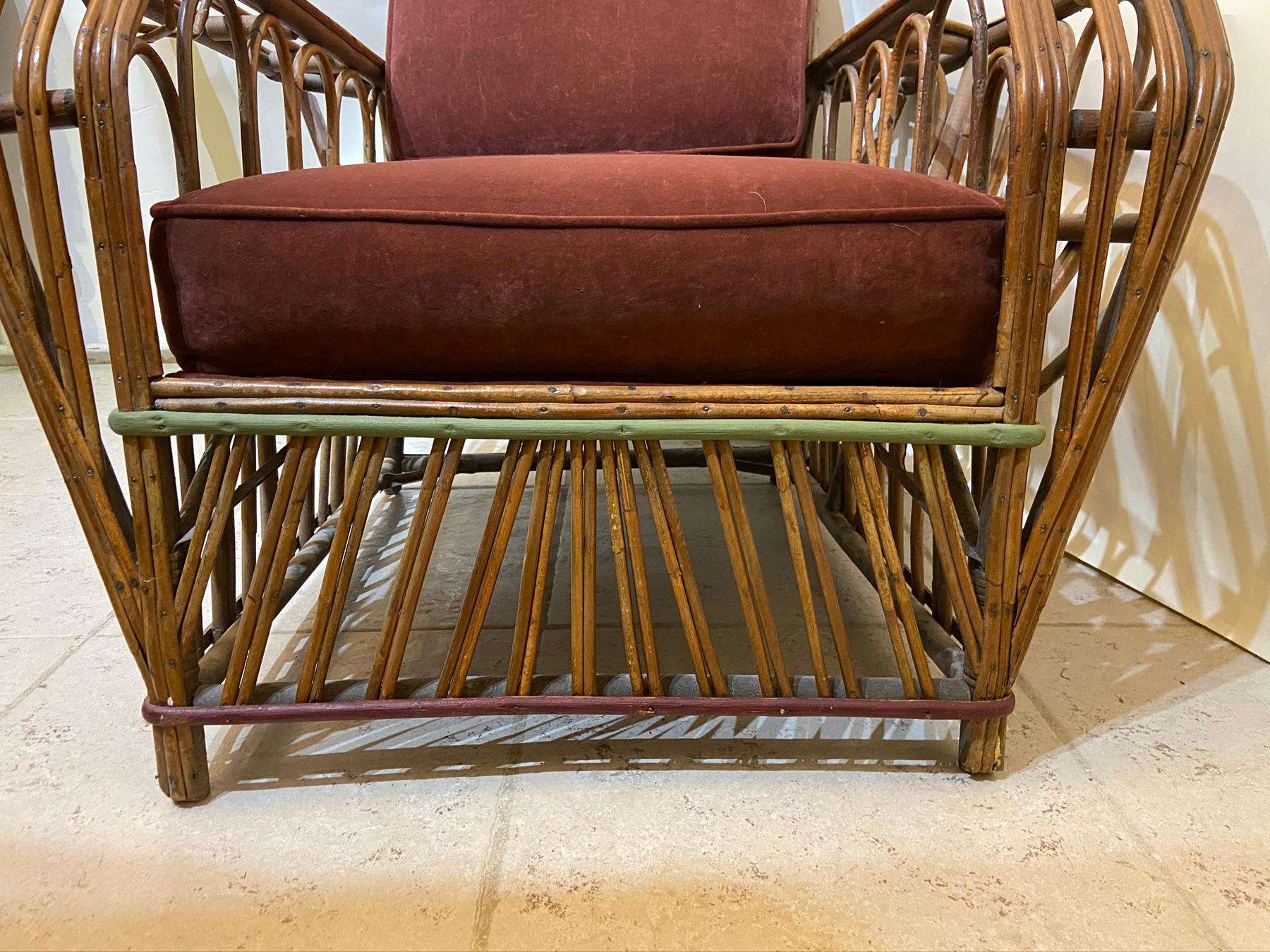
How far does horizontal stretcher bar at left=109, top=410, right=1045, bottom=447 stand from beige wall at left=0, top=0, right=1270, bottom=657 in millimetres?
517

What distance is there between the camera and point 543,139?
132cm

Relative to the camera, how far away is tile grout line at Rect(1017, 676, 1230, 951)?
630mm

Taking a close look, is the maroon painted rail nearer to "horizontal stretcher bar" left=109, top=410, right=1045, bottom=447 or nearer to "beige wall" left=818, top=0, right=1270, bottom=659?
"horizontal stretcher bar" left=109, top=410, right=1045, bottom=447

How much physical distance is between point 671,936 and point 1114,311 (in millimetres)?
601

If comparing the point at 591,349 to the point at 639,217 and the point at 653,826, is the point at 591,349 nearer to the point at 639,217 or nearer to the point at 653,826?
the point at 639,217

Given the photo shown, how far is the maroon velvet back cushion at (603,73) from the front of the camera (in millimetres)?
1283

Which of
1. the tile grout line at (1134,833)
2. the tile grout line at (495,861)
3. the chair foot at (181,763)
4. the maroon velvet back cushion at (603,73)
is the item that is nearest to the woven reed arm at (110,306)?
the chair foot at (181,763)

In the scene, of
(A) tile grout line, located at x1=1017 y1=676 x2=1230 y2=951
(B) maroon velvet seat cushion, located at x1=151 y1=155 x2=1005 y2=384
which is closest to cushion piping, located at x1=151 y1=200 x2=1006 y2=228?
(B) maroon velvet seat cushion, located at x1=151 y1=155 x2=1005 y2=384

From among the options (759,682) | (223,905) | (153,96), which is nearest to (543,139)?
(759,682)

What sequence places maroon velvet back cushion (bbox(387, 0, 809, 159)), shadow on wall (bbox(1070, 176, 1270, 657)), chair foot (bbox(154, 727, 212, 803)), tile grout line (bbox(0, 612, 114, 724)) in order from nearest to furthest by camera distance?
chair foot (bbox(154, 727, 212, 803)) → tile grout line (bbox(0, 612, 114, 724)) → shadow on wall (bbox(1070, 176, 1270, 657)) → maroon velvet back cushion (bbox(387, 0, 809, 159))

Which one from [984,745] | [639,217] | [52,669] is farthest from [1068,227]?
[52,669]

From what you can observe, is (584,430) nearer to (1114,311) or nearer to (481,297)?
(481,297)

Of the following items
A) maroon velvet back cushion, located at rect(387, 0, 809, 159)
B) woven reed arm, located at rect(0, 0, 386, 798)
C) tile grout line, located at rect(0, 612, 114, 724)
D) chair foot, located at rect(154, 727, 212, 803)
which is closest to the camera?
woven reed arm, located at rect(0, 0, 386, 798)

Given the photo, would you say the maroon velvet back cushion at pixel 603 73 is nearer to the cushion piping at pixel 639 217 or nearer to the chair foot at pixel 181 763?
the cushion piping at pixel 639 217
